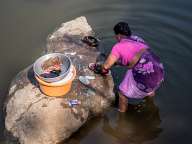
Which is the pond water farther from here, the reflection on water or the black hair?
the black hair

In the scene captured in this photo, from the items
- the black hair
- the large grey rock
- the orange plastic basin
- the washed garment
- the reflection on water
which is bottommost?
the reflection on water

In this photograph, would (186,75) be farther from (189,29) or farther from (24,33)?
(24,33)

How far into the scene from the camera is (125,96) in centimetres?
694

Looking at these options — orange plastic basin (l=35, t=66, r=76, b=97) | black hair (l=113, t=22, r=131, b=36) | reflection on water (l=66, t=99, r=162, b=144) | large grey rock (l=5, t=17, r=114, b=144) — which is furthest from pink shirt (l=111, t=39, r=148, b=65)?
reflection on water (l=66, t=99, r=162, b=144)

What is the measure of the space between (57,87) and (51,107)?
369 mm

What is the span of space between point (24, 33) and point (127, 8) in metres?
2.51

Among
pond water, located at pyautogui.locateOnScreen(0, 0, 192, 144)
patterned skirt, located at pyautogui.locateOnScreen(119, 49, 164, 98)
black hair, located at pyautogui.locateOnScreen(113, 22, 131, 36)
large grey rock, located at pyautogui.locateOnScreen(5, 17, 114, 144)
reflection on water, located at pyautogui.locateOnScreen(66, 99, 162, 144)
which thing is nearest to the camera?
black hair, located at pyautogui.locateOnScreen(113, 22, 131, 36)

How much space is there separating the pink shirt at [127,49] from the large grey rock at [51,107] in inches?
39.9

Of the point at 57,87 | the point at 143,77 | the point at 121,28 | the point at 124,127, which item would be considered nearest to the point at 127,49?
the point at 121,28

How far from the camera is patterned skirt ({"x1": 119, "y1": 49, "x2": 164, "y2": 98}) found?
6422mm

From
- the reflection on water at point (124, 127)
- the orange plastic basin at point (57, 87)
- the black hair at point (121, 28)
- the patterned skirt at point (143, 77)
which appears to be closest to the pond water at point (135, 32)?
the reflection on water at point (124, 127)

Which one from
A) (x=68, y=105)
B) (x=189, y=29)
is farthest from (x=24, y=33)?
(x=189, y=29)

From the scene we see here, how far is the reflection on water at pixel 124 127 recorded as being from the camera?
688 centimetres

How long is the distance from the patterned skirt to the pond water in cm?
70
